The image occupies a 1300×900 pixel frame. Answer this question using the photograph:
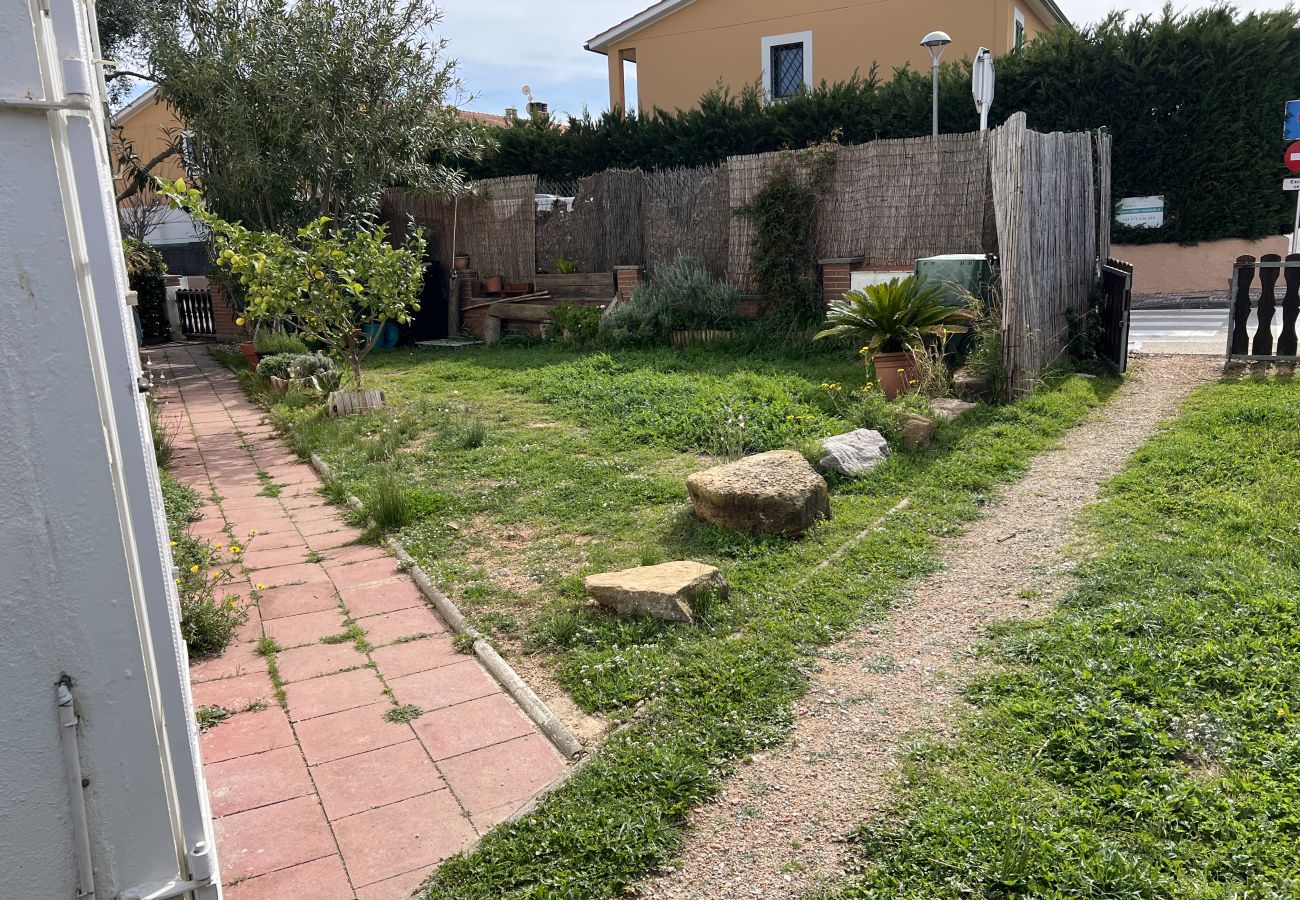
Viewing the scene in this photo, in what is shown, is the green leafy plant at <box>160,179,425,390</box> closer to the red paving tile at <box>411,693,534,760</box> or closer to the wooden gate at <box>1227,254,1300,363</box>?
the red paving tile at <box>411,693,534,760</box>

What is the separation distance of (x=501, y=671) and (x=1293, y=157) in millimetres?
14398

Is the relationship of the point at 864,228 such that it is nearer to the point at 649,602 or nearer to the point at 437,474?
the point at 437,474

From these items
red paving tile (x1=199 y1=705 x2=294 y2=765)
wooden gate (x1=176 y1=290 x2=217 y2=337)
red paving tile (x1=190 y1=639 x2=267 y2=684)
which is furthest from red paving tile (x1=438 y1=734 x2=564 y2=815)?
wooden gate (x1=176 y1=290 x2=217 y2=337)

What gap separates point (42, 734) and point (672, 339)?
1011 centimetres

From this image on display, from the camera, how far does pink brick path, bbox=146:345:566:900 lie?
2734mm

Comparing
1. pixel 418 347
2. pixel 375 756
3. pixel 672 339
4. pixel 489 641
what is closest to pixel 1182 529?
pixel 489 641

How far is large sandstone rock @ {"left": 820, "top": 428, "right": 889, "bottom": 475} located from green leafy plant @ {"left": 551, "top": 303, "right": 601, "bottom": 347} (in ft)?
20.9

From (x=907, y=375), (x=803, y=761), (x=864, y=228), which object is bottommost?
(x=803, y=761)

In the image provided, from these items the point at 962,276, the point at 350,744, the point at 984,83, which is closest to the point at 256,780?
the point at 350,744

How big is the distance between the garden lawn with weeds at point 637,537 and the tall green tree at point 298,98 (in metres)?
3.96

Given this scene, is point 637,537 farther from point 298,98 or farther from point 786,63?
point 786,63

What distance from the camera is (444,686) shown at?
3719 mm

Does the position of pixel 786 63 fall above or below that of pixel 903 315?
above

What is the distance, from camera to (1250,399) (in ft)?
22.4
